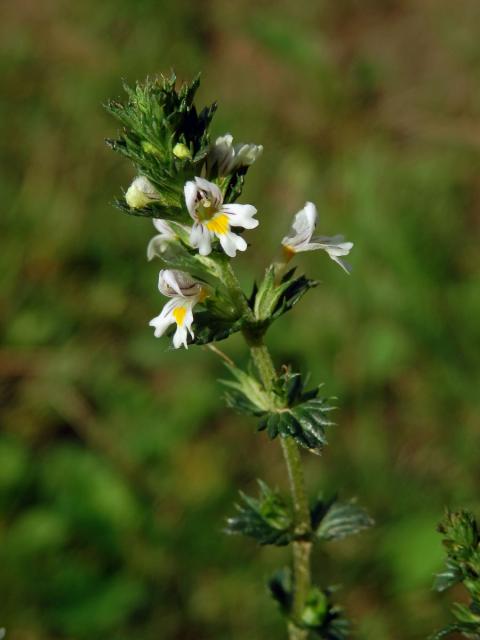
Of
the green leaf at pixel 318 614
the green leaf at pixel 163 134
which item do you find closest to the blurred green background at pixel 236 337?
the green leaf at pixel 318 614

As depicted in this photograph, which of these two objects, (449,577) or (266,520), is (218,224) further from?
(449,577)

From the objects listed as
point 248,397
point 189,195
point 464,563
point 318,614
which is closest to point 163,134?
point 189,195

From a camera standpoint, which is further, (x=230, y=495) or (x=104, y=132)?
(x=104, y=132)

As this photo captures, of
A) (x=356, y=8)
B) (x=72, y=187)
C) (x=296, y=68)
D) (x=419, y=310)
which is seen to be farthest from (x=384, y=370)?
(x=356, y=8)

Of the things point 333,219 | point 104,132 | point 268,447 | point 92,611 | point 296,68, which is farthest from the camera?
point 296,68

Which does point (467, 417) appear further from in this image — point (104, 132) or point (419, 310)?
point (104, 132)

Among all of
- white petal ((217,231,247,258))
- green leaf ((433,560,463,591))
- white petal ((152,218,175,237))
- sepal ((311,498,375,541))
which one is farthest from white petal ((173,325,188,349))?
green leaf ((433,560,463,591))

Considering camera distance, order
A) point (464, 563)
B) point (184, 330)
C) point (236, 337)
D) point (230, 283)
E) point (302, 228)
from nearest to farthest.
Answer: point (464, 563), point (184, 330), point (230, 283), point (302, 228), point (236, 337)

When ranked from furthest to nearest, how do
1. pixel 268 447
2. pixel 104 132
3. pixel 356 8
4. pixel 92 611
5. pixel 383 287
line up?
1. pixel 356 8
2. pixel 104 132
3. pixel 383 287
4. pixel 268 447
5. pixel 92 611
